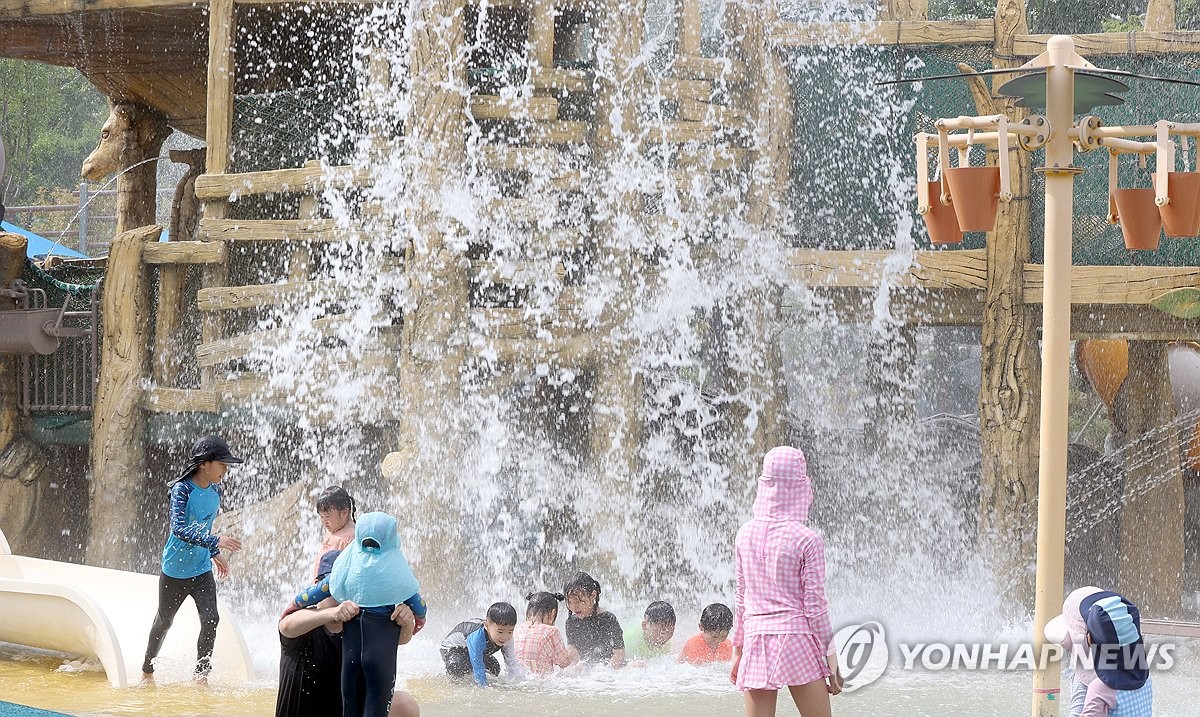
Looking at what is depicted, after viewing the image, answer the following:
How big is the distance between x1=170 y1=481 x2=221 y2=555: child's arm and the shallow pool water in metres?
0.70

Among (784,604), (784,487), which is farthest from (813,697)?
(784,487)

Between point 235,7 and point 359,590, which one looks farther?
point 235,7

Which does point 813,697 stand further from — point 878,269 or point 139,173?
point 139,173

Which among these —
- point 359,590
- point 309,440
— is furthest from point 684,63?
point 359,590

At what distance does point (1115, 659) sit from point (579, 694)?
9.93 feet

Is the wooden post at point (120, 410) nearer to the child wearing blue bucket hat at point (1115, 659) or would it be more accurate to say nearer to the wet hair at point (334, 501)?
the wet hair at point (334, 501)

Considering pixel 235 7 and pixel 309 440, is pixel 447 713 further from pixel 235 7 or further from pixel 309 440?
pixel 235 7

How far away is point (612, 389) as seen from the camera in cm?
827

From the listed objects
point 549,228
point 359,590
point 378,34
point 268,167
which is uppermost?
point 378,34

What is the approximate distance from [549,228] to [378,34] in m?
1.86

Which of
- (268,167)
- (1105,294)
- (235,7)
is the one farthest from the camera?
(268,167)

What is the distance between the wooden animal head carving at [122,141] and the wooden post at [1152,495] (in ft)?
29.8

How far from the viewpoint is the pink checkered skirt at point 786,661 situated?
3.76 meters

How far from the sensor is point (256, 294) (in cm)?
873
